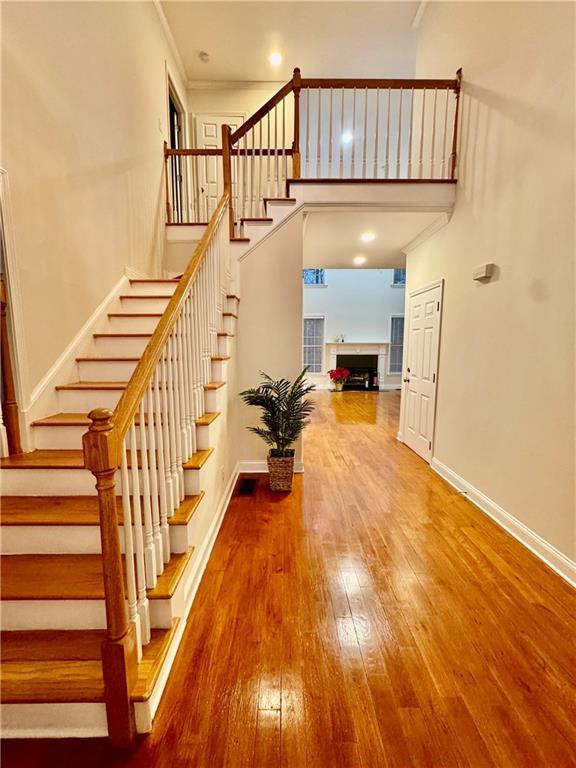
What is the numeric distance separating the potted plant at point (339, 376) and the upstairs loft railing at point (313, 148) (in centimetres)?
507

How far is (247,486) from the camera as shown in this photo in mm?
3188

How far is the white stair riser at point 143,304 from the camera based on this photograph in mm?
2969

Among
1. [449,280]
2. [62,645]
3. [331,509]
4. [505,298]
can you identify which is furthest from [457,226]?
[62,645]

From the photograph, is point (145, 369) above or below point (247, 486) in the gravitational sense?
above

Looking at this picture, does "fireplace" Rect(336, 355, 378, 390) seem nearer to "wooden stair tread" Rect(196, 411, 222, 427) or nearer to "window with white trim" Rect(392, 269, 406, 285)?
"window with white trim" Rect(392, 269, 406, 285)

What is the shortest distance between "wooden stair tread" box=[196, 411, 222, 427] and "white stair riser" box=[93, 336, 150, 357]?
2.60 feet

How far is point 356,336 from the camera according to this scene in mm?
10562

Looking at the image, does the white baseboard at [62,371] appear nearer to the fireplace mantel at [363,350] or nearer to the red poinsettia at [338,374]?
the red poinsettia at [338,374]

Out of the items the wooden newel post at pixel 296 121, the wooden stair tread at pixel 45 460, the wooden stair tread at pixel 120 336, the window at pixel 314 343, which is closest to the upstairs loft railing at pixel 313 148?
the wooden newel post at pixel 296 121

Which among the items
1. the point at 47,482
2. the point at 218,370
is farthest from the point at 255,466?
the point at 47,482

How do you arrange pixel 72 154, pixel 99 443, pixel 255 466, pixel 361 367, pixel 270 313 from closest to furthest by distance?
pixel 99 443 < pixel 72 154 < pixel 270 313 < pixel 255 466 < pixel 361 367

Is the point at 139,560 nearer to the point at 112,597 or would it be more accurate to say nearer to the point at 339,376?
the point at 112,597

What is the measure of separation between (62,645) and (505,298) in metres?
3.26

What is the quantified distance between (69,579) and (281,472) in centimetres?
189
